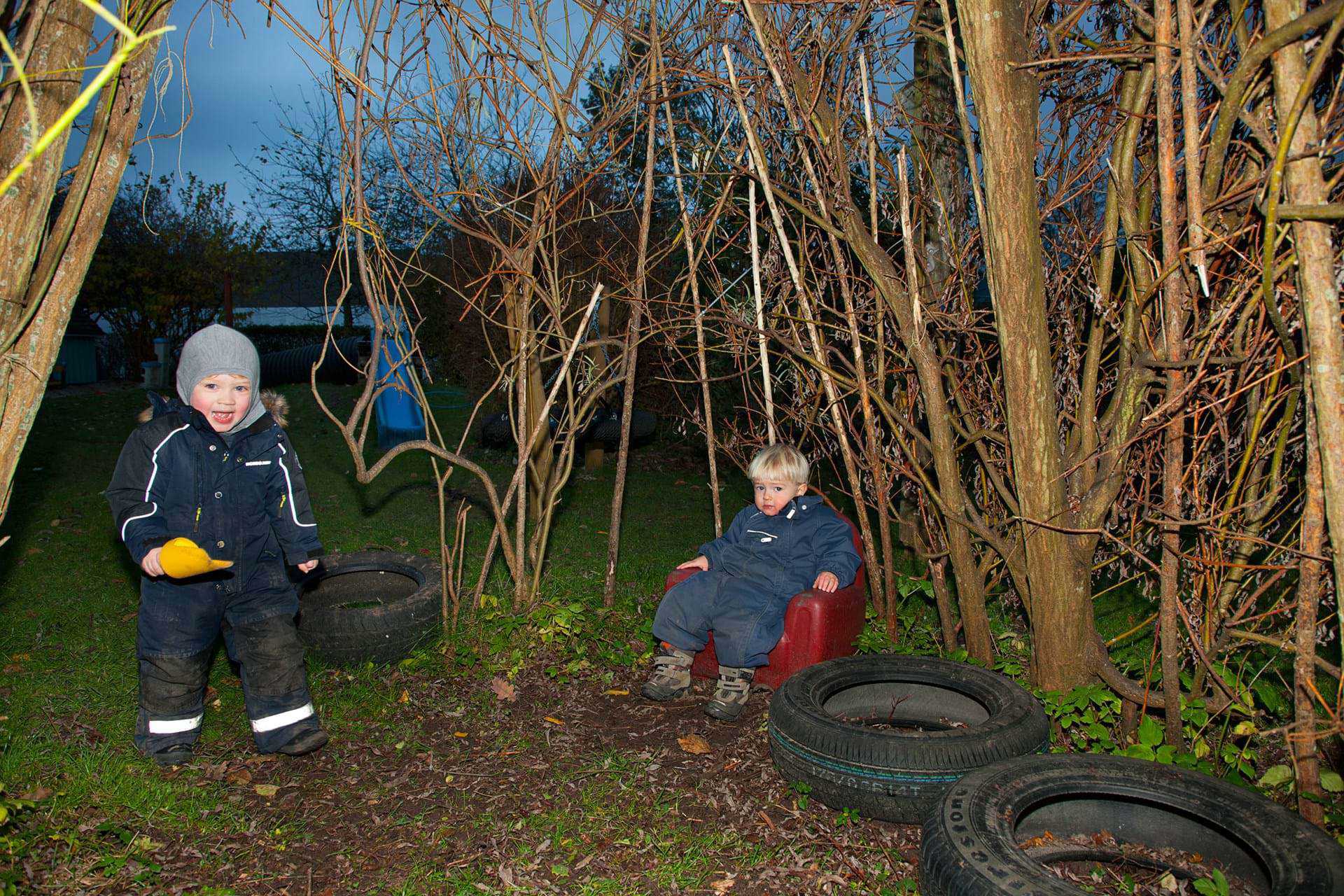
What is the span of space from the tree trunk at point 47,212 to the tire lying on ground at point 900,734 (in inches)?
108

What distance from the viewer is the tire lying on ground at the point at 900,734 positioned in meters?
3.22

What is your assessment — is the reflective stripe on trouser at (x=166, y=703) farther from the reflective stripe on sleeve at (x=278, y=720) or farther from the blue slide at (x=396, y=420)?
the blue slide at (x=396, y=420)

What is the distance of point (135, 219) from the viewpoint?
19.3m

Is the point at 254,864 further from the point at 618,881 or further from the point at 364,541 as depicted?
the point at 364,541

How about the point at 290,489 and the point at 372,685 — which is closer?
the point at 290,489

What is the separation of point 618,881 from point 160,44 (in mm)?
3309

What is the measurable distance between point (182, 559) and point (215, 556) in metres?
0.37

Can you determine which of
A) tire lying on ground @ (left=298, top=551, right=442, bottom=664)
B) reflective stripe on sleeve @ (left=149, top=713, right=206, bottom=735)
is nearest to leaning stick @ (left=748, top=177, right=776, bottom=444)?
tire lying on ground @ (left=298, top=551, right=442, bottom=664)

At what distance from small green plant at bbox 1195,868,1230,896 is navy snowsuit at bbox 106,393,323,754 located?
10.2 ft

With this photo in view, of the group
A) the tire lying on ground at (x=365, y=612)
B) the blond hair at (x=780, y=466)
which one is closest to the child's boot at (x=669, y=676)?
the blond hair at (x=780, y=466)

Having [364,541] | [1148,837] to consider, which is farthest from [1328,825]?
[364,541]

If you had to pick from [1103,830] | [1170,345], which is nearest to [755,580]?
[1103,830]

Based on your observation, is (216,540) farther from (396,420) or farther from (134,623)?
(396,420)

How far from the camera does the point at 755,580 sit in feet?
14.5
